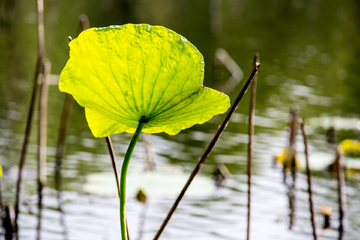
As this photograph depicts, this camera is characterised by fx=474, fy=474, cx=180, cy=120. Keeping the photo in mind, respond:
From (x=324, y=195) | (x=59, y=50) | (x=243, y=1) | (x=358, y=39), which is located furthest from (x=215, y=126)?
(x=243, y=1)

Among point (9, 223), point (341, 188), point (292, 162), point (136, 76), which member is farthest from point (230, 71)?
point (136, 76)

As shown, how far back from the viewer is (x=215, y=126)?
9250 millimetres

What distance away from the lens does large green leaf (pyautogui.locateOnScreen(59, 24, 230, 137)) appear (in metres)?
1.22

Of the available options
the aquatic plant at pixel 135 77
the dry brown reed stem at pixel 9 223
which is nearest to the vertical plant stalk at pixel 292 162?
the dry brown reed stem at pixel 9 223

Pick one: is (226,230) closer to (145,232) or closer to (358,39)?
(145,232)

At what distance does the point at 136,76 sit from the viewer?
126 centimetres

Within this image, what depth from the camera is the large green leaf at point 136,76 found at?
1225 millimetres

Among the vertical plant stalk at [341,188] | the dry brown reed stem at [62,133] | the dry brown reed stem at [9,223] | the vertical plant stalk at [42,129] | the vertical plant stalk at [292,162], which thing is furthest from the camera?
the vertical plant stalk at [292,162]

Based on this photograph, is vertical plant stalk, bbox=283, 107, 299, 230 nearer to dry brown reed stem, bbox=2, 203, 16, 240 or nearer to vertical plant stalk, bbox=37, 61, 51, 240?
vertical plant stalk, bbox=37, 61, 51, 240

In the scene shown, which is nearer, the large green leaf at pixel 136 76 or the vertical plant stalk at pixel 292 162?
the large green leaf at pixel 136 76

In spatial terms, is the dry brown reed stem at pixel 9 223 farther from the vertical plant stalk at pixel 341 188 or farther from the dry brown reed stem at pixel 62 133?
the vertical plant stalk at pixel 341 188

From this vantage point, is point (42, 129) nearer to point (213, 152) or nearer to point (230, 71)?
point (213, 152)

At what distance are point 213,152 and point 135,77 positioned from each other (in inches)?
255

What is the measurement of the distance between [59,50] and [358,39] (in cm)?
1380
